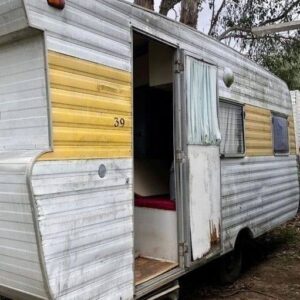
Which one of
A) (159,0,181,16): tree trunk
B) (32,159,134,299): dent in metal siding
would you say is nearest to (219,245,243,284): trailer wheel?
(32,159,134,299): dent in metal siding

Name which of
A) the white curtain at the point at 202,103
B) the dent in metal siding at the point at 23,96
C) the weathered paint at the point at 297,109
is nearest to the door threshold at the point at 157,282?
the white curtain at the point at 202,103

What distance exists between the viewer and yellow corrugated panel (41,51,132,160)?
121 inches

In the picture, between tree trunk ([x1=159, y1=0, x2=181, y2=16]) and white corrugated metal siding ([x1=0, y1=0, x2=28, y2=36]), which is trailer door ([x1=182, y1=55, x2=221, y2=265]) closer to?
white corrugated metal siding ([x1=0, y1=0, x2=28, y2=36])


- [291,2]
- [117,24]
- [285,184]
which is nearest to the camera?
[117,24]

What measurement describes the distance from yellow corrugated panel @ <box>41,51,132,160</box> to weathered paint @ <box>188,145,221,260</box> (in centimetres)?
110

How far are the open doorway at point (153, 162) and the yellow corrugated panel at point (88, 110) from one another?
91cm

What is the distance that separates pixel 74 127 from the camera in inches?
126

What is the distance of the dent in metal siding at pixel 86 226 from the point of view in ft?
9.71

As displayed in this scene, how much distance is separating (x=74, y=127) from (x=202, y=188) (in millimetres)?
1941

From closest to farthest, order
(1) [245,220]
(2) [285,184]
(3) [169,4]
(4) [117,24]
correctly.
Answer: (4) [117,24] → (1) [245,220] → (2) [285,184] → (3) [169,4]

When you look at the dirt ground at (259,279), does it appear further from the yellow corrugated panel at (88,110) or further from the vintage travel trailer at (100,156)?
the yellow corrugated panel at (88,110)

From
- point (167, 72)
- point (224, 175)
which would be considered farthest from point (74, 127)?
point (224, 175)

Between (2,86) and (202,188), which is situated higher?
(2,86)

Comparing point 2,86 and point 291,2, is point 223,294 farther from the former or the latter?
point 291,2
